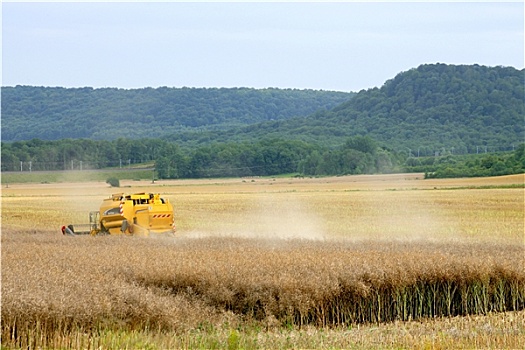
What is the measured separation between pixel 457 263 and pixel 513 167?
6085cm

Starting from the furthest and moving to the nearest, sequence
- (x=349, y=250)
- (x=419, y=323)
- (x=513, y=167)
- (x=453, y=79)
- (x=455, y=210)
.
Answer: (x=453, y=79)
(x=513, y=167)
(x=455, y=210)
(x=349, y=250)
(x=419, y=323)

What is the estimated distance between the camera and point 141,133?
114m

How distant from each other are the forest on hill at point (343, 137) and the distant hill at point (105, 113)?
1.70 ft

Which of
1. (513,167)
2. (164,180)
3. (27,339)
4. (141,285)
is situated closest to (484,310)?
(141,285)

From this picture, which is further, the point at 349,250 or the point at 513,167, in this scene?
the point at 513,167

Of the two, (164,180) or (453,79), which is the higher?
(453,79)

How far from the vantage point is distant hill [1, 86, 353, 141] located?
113 metres

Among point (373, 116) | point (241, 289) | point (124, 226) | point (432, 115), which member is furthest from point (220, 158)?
point (241, 289)

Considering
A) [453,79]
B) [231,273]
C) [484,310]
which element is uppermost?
[453,79]

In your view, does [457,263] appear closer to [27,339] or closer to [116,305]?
[116,305]

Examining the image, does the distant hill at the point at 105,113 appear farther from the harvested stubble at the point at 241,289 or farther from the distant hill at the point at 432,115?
the harvested stubble at the point at 241,289

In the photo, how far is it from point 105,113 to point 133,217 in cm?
9786

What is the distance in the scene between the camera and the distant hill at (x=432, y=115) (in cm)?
11888

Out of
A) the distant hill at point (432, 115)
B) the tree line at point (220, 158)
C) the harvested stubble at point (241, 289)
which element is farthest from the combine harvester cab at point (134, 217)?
the distant hill at point (432, 115)
